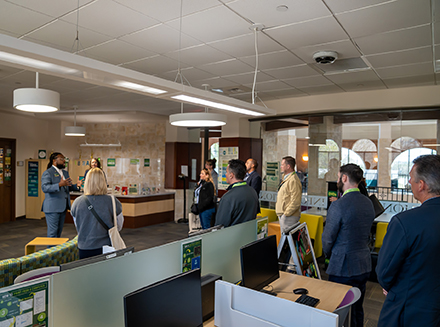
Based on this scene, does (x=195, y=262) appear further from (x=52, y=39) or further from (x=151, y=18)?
(x=52, y=39)

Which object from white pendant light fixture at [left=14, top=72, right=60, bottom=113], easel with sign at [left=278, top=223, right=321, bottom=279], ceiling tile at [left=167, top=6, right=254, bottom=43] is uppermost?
ceiling tile at [left=167, top=6, right=254, bottom=43]

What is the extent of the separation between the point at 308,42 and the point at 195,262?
2.65m

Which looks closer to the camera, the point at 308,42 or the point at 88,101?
the point at 308,42

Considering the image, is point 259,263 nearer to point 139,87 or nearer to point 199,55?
point 139,87

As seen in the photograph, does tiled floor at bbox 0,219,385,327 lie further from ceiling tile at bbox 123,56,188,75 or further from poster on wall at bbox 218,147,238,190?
ceiling tile at bbox 123,56,188,75

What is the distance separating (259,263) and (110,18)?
2517 millimetres

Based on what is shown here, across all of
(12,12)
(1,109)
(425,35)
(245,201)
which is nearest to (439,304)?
(245,201)

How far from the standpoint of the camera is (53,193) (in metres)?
5.01

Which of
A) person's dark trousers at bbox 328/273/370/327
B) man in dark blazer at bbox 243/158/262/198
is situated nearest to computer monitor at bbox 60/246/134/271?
person's dark trousers at bbox 328/273/370/327

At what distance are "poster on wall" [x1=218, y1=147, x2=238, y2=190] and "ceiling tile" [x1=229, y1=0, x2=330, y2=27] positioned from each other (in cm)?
460

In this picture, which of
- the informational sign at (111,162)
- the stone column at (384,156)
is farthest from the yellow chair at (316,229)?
the informational sign at (111,162)

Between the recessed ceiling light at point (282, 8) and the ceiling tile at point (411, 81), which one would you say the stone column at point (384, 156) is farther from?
the recessed ceiling light at point (282, 8)

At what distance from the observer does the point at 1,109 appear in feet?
27.1

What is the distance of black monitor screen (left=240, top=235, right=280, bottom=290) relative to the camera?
2.18 meters
